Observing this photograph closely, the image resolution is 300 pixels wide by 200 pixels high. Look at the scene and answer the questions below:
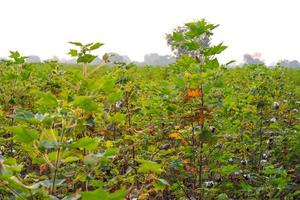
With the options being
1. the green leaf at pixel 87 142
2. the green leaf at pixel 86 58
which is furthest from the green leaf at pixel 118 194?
the green leaf at pixel 86 58

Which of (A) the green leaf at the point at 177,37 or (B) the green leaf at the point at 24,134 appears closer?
(B) the green leaf at the point at 24,134

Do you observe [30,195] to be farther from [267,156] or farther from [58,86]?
[267,156]

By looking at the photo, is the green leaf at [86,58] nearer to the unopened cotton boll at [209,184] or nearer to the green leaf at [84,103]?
the green leaf at [84,103]

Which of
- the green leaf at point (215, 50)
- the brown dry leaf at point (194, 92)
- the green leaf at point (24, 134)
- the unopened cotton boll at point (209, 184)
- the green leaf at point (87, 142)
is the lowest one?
the unopened cotton boll at point (209, 184)

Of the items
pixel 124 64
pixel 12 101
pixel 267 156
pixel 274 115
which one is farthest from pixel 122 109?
pixel 274 115

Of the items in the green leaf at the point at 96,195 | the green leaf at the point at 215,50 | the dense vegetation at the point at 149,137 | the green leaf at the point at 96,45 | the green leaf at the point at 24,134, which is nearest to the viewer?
the green leaf at the point at 96,195

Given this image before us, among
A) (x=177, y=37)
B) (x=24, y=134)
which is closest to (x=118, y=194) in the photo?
(x=24, y=134)

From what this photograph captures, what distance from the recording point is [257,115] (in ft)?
19.3

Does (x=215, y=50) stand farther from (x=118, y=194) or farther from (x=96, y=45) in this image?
(x=118, y=194)

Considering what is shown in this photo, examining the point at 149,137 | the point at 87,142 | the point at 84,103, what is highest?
the point at 84,103

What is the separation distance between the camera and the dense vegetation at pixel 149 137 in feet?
5.01

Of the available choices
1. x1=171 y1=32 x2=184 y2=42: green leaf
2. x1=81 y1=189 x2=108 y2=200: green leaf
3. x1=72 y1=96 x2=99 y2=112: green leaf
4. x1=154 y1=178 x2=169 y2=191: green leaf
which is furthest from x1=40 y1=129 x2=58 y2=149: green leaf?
x1=171 y1=32 x2=184 y2=42: green leaf

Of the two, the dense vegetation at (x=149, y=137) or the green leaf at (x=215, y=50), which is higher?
the green leaf at (x=215, y=50)

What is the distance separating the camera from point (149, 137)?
4.39 metres
